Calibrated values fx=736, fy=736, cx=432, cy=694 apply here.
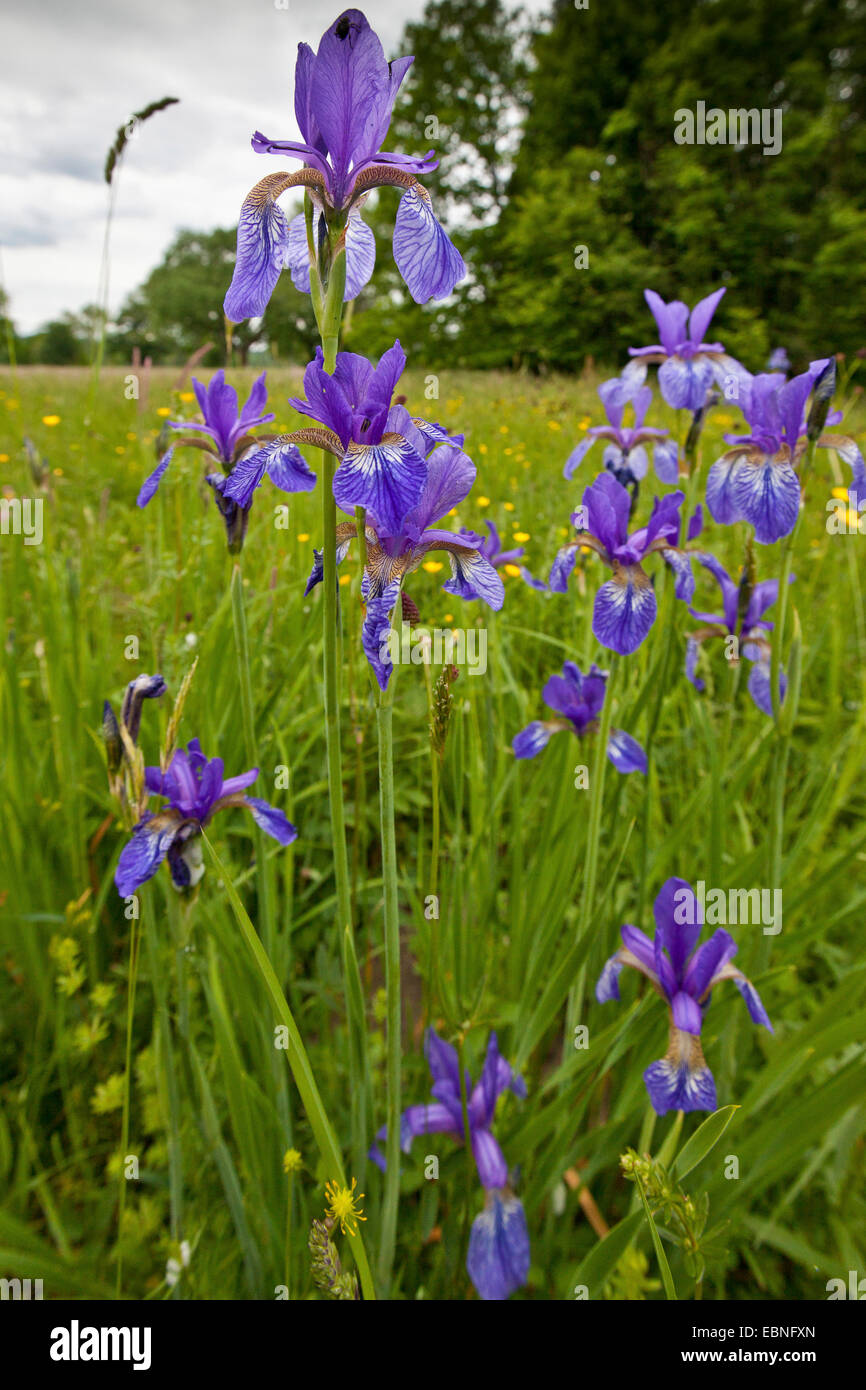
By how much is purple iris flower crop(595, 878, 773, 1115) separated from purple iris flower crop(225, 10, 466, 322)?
3.28 ft

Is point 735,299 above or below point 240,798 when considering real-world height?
above

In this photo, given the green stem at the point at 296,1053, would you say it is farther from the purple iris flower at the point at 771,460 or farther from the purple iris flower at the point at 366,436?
the purple iris flower at the point at 771,460

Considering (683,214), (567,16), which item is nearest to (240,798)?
(683,214)

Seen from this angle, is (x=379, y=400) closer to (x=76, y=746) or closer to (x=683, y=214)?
(x=76, y=746)

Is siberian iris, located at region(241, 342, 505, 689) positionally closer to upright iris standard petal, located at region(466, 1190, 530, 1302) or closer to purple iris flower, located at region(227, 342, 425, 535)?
purple iris flower, located at region(227, 342, 425, 535)

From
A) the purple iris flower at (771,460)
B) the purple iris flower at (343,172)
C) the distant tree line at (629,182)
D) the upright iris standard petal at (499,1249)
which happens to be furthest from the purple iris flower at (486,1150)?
the distant tree line at (629,182)

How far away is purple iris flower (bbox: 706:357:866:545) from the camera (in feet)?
4.52

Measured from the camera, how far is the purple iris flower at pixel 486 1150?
1.23m

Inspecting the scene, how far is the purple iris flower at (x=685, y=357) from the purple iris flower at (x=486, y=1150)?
1412mm

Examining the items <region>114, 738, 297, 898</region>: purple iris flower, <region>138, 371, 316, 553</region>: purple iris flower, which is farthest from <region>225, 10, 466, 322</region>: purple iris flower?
<region>114, 738, 297, 898</region>: purple iris flower

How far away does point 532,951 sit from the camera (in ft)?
5.27

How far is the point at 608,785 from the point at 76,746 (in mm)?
1458

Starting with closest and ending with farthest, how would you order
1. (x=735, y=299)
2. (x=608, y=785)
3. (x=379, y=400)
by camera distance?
(x=379, y=400) < (x=608, y=785) < (x=735, y=299)

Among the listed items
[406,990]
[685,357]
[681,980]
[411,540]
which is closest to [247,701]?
[411,540]
